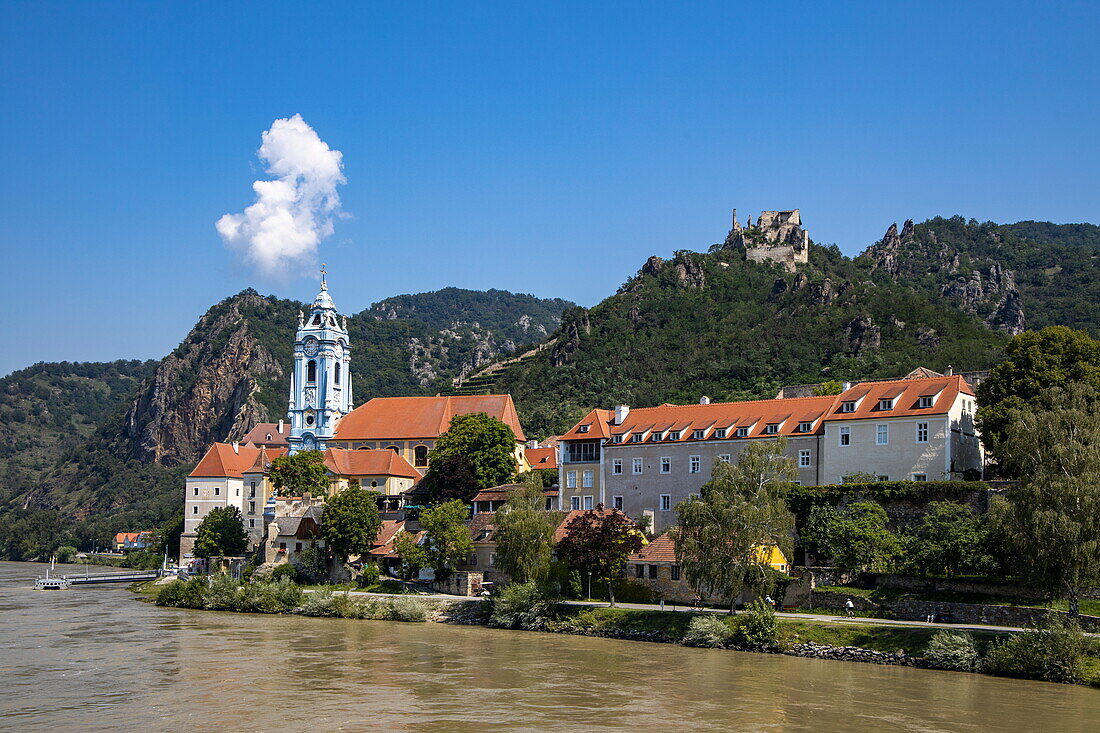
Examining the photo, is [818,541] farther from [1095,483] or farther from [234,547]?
[234,547]

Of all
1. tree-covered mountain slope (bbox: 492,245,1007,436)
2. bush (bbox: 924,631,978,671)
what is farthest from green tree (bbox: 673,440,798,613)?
tree-covered mountain slope (bbox: 492,245,1007,436)

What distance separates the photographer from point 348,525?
62.9m

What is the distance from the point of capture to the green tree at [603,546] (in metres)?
49.8

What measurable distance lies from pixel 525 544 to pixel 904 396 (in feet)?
67.1

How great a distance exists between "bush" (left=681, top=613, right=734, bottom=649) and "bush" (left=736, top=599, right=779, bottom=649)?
581 mm

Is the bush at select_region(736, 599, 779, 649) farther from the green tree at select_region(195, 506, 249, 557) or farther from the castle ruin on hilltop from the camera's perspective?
the castle ruin on hilltop

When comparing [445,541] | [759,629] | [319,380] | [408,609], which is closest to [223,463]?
[319,380]

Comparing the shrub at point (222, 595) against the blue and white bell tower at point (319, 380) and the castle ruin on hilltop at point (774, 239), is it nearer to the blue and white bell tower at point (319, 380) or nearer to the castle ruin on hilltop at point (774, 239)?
the blue and white bell tower at point (319, 380)

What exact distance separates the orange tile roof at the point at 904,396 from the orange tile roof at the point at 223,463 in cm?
5827

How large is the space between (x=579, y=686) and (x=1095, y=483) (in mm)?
19072

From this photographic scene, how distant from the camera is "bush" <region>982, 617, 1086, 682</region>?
33688mm

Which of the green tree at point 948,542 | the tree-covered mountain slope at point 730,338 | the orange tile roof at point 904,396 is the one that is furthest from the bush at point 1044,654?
the tree-covered mountain slope at point 730,338

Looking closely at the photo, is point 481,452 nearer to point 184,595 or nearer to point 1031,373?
point 184,595

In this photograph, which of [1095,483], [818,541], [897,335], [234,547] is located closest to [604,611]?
[818,541]
